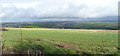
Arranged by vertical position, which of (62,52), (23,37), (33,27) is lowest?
(62,52)

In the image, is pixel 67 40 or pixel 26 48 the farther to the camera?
pixel 67 40

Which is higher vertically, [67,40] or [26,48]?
[67,40]

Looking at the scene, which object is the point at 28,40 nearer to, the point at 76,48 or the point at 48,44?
the point at 48,44

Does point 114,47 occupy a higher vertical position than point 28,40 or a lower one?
lower

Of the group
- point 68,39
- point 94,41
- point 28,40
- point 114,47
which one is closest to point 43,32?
point 28,40

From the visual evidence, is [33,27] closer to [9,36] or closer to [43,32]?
[43,32]

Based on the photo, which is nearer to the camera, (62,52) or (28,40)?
(62,52)
